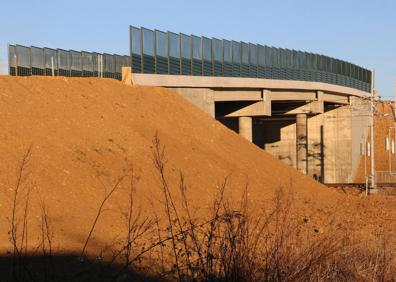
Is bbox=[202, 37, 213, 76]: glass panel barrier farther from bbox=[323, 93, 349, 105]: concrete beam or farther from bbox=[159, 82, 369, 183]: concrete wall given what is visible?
bbox=[159, 82, 369, 183]: concrete wall

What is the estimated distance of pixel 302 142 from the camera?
56.3 meters

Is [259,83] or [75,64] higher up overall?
[75,64]

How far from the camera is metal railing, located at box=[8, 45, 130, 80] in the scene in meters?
33.9

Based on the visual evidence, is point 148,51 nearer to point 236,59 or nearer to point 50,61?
point 50,61

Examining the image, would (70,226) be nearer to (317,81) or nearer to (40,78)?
(40,78)

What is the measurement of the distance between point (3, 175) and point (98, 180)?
2.86 meters

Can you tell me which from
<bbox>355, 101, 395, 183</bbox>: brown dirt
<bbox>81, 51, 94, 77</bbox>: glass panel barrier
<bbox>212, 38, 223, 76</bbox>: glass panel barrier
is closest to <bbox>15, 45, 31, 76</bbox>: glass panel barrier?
<bbox>81, 51, 94, 77</bbox>: glass panel barrier

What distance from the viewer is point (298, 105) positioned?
54281mm

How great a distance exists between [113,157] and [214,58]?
59.7 feet

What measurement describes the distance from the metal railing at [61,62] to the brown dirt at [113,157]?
17.7 feet

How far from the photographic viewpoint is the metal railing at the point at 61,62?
33875 millimetres

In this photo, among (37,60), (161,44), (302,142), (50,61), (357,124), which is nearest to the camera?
(37,60)

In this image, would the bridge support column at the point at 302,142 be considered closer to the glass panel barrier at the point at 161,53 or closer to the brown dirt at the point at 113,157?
the glass panel barrier at the point at 161,53

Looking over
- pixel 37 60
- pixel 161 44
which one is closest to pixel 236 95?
pixel 161 44
